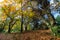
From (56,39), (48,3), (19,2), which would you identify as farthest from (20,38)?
(19,2)

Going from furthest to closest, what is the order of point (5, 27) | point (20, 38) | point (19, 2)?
1. point (5, 27)
2. point (19, 2)
3. point (20, 38)

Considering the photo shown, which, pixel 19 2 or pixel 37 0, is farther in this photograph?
pixel 19 2

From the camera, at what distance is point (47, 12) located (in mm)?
11750

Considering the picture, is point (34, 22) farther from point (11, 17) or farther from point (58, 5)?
point (58, 5)

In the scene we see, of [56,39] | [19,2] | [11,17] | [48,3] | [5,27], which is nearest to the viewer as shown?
[56,39]

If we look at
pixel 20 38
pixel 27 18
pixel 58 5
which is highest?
pixel 58 5

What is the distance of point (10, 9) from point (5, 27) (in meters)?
2.28

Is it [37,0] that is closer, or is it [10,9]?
[37,0]

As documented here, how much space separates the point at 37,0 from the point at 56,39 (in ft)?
10.8

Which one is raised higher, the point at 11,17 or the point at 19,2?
the point at 19,2

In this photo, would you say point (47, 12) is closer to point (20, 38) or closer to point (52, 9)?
point (52, 9)

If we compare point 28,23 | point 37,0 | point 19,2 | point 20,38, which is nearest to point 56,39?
point 20,38

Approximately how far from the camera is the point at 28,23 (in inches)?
671

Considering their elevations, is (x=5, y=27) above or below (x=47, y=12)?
below
